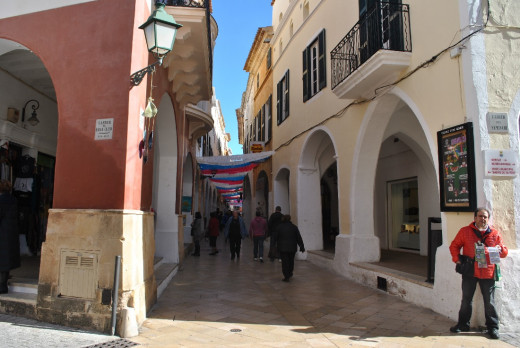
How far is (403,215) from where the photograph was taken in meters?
11.6

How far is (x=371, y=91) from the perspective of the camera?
8133 mm

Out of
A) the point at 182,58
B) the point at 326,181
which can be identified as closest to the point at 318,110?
the point at 182,58

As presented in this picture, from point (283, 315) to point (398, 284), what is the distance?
7.78 ft

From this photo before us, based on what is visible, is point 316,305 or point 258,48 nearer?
point 316,305

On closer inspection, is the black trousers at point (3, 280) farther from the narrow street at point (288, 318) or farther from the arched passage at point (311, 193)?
the arched passage at point (311, 193)

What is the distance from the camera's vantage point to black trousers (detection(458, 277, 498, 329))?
15.7ft

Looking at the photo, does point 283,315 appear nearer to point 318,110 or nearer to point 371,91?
point 371,91

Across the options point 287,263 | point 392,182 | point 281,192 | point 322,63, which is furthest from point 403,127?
point 281,192

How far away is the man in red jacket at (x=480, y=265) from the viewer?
4785mm

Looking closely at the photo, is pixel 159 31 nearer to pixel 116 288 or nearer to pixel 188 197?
pixel 116 288

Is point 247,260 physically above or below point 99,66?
below

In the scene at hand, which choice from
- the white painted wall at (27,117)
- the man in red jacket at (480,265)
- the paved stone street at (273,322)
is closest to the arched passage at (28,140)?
the white painted wall at (27,117)

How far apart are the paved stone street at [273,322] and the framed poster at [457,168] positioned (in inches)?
66.4

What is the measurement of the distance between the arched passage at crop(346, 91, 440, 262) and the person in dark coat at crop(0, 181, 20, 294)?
653 cm
